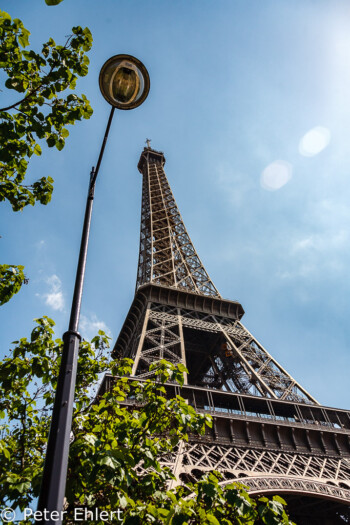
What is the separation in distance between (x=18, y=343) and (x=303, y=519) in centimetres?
2250

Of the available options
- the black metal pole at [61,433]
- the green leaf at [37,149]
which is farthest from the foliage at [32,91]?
the black metal pole at [61,433]

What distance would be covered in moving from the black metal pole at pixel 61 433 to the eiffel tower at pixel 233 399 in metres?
12.1

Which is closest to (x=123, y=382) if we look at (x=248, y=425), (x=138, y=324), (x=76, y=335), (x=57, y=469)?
(x=76, y=335)

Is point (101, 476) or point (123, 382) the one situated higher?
point (123, 382)

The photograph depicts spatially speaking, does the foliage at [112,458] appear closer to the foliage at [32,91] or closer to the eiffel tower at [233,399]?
the foliage at [32,91]

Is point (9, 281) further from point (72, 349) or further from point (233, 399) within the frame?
point (233, 399)

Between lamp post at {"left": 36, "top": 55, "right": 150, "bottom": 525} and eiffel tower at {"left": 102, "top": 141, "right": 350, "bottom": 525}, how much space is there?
1203cm

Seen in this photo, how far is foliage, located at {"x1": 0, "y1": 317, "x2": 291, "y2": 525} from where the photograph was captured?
572 cm

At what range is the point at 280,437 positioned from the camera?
21.0m

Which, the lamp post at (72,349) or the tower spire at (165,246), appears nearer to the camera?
the lamp post at (72,349)

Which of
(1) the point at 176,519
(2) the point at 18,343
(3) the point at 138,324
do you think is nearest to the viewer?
(1) the point at 176,519

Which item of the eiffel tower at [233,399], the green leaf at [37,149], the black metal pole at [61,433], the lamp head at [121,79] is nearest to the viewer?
the black metal pole at [61,433]

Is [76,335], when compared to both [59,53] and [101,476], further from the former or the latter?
[59,53]

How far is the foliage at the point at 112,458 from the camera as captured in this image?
5719mm
